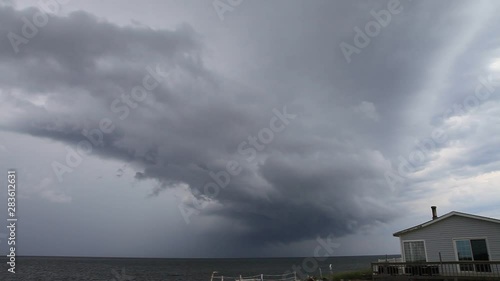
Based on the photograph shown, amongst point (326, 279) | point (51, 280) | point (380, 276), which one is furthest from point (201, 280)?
point (380, 276)

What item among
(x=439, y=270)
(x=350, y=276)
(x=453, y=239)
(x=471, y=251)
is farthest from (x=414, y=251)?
(x=350, y=276)

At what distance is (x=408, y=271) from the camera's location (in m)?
24.5

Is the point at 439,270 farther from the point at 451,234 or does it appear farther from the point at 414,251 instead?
the point at 414,251

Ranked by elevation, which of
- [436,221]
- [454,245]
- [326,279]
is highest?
[436,221]

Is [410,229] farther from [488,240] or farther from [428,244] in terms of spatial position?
[488,240]

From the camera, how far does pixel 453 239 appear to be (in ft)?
82.4

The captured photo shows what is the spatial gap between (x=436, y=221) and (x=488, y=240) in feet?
10.5

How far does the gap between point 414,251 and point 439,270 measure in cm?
317

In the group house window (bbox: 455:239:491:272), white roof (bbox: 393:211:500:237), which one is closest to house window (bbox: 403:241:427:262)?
white roof (bbox: 393:211:500:237)

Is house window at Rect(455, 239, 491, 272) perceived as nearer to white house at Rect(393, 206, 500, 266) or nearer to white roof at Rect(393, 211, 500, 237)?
white house at Rect(393, 206, 500, 266)

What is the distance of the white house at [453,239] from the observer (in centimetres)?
2378

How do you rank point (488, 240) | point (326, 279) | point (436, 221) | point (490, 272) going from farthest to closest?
point (326, 279), point (436, 221), point (488, 240), point (490, 272)

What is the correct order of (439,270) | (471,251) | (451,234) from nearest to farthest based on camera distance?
(439,270)
(471,251)
(451,234)

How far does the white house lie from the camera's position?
23.8 meters
